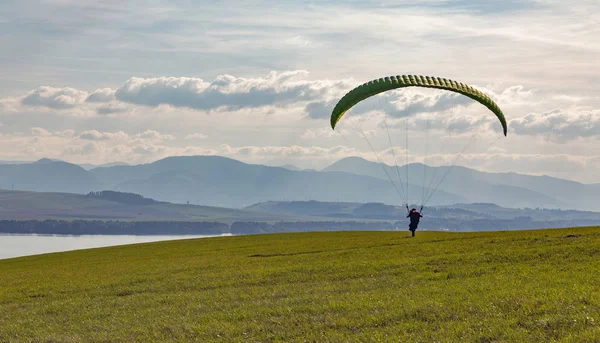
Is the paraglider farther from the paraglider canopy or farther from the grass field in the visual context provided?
the grass field

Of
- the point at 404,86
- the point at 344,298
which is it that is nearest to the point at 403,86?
the point at 404,86

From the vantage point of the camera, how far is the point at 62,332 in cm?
2422

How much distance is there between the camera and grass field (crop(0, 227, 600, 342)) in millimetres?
19422

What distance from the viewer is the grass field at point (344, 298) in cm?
1942

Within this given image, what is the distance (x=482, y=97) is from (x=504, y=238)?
9.55m

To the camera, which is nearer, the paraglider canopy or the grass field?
the grass field

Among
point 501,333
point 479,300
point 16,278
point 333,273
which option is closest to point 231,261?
point 333,273

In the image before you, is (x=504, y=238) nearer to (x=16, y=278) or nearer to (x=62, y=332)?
(x=62, y=332)

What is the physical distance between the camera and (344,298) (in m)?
25.1

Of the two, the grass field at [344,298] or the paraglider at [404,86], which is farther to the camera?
the paraglider at [404,86]

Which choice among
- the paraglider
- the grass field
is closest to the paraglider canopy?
the paraglider

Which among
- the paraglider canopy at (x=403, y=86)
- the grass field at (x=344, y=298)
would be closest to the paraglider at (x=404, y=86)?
the paraglider canopy at (x=403, y=86)

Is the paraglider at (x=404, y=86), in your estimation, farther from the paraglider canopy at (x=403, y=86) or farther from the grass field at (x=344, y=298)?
the grass field at (x=344, y=298)

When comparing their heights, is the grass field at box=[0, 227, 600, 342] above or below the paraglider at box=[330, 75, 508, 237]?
below
